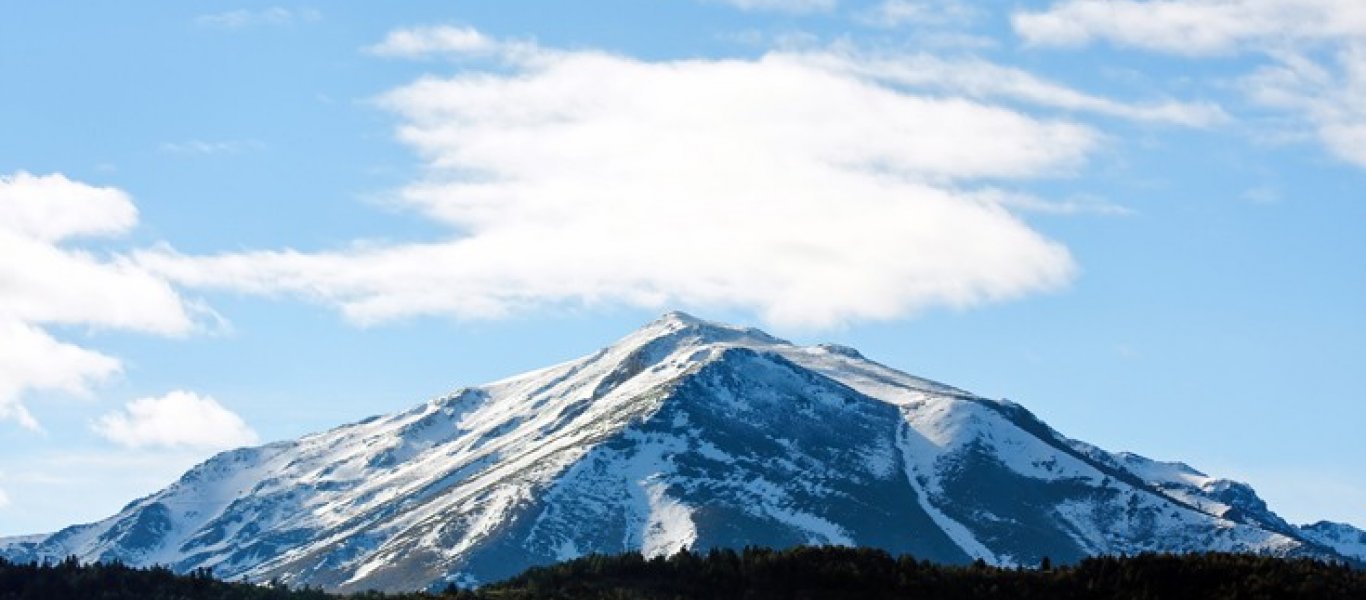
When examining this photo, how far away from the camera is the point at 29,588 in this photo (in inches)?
3083

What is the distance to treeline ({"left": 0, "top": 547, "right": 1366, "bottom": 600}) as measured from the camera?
77.0 meters

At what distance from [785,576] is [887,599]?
163 inches

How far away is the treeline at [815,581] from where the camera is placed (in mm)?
77000

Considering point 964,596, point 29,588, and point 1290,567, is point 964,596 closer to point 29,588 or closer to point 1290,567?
point 1290,567

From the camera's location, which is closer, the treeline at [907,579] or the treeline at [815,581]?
the treeline at [907,579]

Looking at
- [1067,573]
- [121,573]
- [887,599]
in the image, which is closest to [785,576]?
[887,599]

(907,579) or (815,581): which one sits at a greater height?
(815,581)

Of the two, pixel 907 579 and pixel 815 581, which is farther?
pixel 815 581

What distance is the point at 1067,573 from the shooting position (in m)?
78.8

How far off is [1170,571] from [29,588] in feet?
134

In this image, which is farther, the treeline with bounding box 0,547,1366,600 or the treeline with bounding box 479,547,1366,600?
the treeline with bounding box 0,547,1366,600

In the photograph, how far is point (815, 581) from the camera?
79250 mm

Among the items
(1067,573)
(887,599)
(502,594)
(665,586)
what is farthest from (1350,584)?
(502,594)

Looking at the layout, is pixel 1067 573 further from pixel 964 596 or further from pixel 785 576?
pixel 785 576
